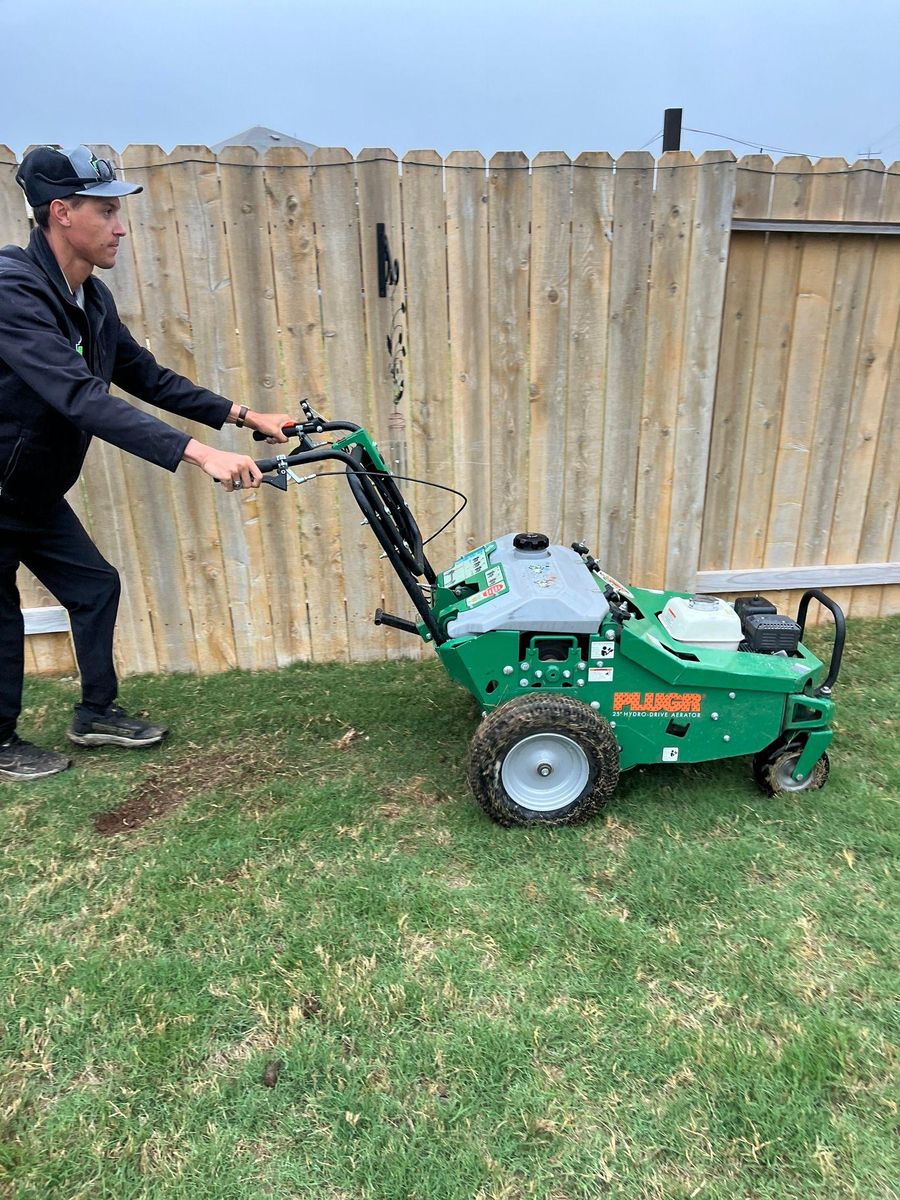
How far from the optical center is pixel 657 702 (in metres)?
2.80

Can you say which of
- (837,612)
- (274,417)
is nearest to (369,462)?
(274,417)

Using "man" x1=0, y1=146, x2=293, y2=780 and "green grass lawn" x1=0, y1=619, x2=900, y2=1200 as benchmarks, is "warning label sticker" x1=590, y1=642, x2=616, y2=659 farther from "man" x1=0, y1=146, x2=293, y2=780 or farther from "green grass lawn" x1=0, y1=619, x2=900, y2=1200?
"man" x1=0, y1=146, x2=293, y2=780

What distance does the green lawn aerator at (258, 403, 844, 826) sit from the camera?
2707mm

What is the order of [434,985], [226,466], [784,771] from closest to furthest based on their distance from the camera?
[434,985] → [226,466] → [784,771]

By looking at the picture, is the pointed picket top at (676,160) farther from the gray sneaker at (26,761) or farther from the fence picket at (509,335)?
the gray sneaker at (26,761)

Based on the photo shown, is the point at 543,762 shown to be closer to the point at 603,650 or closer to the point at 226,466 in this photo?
the point at 603,650

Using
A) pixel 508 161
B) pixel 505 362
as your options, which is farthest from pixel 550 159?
pixel 505 362

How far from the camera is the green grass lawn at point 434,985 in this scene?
1772 millimetres

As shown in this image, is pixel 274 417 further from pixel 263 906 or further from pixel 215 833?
pixel 263 906

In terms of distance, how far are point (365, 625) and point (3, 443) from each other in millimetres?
1956

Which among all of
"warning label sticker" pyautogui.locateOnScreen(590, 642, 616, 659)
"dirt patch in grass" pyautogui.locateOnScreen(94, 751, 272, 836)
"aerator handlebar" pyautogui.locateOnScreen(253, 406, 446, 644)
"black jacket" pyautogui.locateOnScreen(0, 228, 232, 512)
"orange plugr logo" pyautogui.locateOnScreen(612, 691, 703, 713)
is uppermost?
"black jacket" pyautogui.locateOnScreen(0, 228, 232, 512)

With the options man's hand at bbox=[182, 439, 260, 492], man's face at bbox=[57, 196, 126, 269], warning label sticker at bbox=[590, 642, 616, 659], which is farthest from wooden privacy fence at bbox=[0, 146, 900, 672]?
warning label sticker at bbox=[590, 642, 616, 659]

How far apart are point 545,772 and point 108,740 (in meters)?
1.91

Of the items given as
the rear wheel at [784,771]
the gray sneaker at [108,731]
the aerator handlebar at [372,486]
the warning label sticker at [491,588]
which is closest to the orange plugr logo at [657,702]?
the rear wheel at [784,771]
